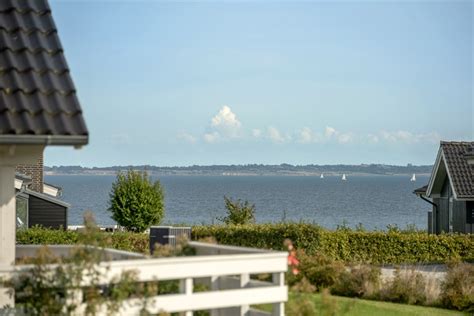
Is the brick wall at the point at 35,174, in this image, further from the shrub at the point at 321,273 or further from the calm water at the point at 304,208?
the calm water at the point at 304,208

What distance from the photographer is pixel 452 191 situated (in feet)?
126

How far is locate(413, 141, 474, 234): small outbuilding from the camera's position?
37562 mm

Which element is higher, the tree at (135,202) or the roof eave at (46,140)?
the roof eave at (46,140)

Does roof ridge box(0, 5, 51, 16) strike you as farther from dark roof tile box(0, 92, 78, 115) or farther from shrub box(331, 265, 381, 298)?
shrub box(331, 265, 381, 298)

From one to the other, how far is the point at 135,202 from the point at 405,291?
20.3 meters

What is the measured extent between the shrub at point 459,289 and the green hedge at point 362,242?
25.6 ft

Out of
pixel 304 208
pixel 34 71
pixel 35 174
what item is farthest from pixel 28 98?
pixel 304 208

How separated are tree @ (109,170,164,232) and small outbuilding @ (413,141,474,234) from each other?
40.7 ft

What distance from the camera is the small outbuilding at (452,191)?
123ft

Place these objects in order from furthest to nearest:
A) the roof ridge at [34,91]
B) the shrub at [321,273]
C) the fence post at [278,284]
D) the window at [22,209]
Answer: the window at [22,209]
the shrub at [321,273]
the fence post at [278,284]
the roof ridge at [34,91]

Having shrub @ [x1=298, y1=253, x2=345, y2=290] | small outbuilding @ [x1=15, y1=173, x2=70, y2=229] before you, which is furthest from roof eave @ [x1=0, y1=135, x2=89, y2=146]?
small outbuilding @ [x1=15, y1=173, x2=70, y2=229]

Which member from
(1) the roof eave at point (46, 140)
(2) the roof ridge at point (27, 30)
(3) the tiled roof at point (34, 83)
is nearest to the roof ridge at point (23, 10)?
(3) the tiled roof at point (34, 83)

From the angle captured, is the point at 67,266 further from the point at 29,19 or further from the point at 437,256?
the point at 437,256

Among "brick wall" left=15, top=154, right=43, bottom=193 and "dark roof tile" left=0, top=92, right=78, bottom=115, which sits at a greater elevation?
"dark roof tile" left=0, top=92, right=78, bottom=115
